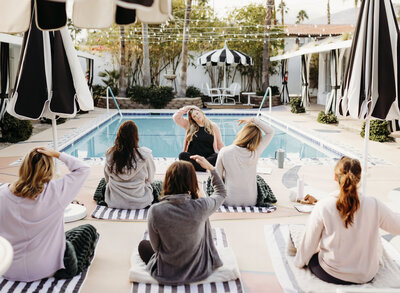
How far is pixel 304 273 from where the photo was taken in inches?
128

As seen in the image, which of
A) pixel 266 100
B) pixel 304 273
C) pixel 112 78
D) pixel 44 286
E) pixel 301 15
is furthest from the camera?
pixel 301 15

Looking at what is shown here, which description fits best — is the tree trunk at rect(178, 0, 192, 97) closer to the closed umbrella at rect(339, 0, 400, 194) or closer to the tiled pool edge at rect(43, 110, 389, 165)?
the tiled pool edge at rect(43, 110, 389, 165)

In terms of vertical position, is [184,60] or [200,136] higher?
[184,60]

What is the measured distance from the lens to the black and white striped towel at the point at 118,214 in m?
4.70

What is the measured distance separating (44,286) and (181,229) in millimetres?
1027

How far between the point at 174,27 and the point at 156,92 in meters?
5.59

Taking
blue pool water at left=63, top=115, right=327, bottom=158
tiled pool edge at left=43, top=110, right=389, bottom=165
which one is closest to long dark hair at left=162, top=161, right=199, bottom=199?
tiled pool edge at left=43, top=110, right=389, bottom=165

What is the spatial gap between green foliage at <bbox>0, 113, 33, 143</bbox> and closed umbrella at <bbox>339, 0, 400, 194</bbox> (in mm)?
7616

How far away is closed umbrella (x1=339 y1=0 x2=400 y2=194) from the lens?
439cm

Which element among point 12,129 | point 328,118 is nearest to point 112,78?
point 328,118

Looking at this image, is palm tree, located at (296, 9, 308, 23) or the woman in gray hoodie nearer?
the woman in gray hoodie

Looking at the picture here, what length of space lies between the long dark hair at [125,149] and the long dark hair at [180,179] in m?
1.72

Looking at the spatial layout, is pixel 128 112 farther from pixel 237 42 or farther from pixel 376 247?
pixel 376 247

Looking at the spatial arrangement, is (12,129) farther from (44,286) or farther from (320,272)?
(320,272)
